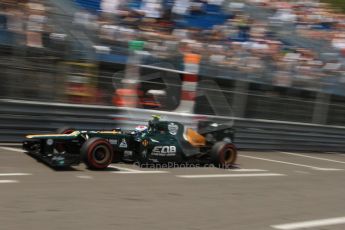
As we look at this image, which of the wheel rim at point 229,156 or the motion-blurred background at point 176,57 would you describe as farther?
the motion-blurred background at point 176,57

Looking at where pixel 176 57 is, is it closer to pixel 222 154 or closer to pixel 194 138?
pixel 194 138

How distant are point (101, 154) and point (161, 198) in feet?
5.54

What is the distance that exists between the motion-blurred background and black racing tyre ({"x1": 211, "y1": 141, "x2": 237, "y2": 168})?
246 centimetres

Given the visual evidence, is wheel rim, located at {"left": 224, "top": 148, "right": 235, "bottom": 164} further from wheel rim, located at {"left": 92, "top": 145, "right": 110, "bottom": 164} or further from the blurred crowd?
the blurred crowd

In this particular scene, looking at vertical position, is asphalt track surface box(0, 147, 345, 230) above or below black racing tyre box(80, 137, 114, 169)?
below

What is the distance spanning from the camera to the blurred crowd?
9773mm

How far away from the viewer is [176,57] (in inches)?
463

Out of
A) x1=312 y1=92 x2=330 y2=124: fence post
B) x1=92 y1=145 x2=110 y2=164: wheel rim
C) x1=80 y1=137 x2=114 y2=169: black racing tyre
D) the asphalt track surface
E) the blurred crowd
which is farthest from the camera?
x1=312 y1=92 x2=330 y2=124: fence post

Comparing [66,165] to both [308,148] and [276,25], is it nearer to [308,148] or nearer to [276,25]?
[308,148]

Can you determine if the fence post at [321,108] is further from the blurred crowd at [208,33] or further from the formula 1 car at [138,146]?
the formula 1 car at [138,146]

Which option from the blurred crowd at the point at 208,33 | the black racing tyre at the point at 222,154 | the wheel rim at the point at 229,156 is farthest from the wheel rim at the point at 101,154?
the blurred crowd at the point at 208,33

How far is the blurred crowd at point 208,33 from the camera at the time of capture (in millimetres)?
9773

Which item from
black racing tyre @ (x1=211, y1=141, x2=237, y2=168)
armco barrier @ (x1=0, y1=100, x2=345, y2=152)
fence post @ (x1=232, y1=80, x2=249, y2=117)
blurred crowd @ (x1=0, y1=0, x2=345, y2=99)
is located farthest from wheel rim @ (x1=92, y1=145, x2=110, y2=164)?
fence post @ (x1=232, y1=80, x2=249, y2=117)

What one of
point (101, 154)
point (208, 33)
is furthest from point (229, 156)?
point (208, 33)
